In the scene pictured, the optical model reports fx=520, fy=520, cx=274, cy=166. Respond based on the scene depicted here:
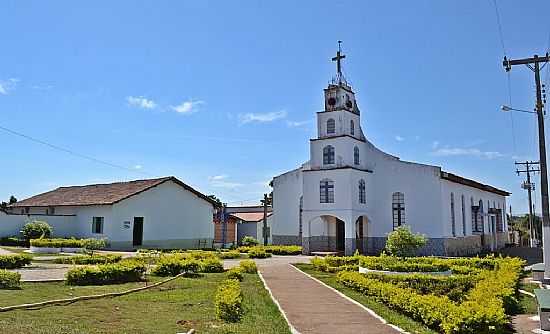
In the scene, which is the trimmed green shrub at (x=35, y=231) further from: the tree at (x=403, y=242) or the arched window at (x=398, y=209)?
the tree at (x=403, y=242)

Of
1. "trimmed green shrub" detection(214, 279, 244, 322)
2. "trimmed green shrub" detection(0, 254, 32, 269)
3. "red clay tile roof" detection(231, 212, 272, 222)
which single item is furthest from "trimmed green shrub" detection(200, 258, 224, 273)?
"red clay tile roof" detection(231, 212, 272, 222)

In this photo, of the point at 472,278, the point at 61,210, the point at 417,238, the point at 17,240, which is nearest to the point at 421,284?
the point at 472,278

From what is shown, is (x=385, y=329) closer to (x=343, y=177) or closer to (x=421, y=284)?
(x=421, y=284)

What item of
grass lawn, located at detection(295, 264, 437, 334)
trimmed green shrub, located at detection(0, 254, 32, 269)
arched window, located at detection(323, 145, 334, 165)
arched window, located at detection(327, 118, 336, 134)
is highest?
arched window, located at detection(327, 118, 336, 134)

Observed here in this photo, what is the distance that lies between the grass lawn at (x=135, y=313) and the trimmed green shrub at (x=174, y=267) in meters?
3.54

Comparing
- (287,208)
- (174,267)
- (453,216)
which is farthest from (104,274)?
(453,216)

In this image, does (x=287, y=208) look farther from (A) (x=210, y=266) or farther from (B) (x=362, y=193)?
(A) (x=210, y=266)

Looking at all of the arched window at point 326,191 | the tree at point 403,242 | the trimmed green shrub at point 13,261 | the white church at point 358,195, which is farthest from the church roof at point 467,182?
the trimmed green shrub at point 13,261

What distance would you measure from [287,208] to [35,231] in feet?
52.7

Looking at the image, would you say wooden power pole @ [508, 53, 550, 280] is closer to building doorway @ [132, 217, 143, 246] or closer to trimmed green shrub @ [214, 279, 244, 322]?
trimmed green shrub @ [214, 279, 244, 322]

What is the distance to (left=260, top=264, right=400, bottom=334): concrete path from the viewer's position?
864cm

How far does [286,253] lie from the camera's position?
31.4 m

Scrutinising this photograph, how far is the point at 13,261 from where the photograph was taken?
17531mm

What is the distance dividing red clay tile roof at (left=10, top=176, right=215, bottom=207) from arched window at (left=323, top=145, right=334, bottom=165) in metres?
11.7
